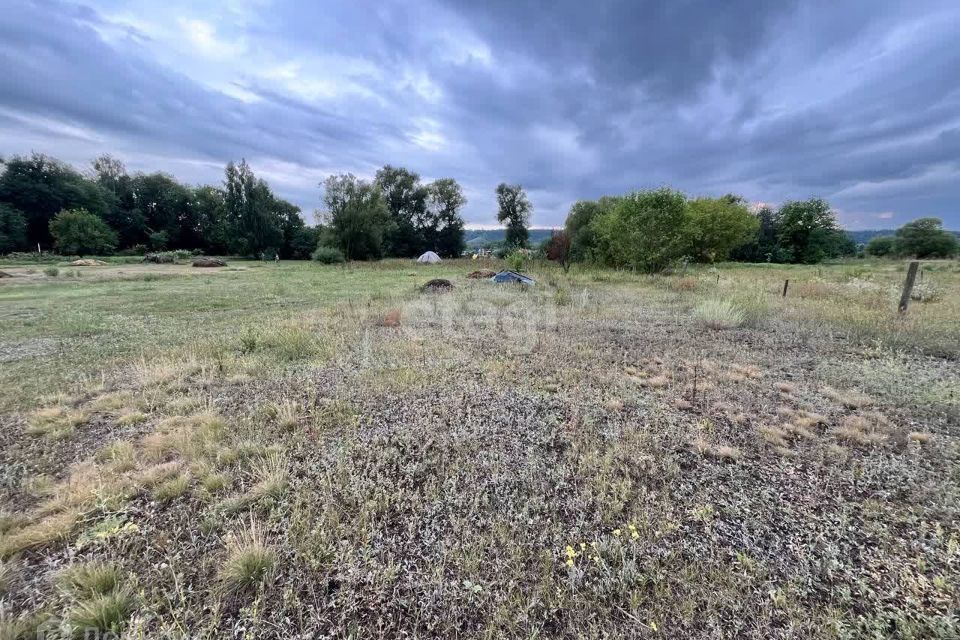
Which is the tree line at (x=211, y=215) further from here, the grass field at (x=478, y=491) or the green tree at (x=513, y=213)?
the grass field at (x=478, y=491)

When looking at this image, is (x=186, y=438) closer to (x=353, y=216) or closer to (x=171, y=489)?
(x=171, y=489)

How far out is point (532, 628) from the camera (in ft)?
5.24

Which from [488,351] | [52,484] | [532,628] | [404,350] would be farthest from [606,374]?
[52,484]

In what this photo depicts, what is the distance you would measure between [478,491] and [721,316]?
7171mm

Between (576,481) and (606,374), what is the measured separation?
2349 mm

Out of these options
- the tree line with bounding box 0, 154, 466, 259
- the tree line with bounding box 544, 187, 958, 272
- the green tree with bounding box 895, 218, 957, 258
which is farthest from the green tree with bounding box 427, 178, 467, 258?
the green tree with bounding box 895, 218, 957, 258

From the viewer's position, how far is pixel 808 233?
133ft

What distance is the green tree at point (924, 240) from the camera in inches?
1480

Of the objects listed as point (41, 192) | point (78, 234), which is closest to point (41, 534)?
point (78, 234)

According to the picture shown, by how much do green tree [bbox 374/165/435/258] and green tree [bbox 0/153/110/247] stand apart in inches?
1180

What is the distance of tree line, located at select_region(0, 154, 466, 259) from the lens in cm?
3219

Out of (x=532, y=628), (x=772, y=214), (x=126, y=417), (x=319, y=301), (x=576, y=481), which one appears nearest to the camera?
(x=532, y=628)

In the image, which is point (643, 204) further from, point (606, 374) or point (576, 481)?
point (576, 481)

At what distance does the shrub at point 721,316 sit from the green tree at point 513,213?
3436cm
